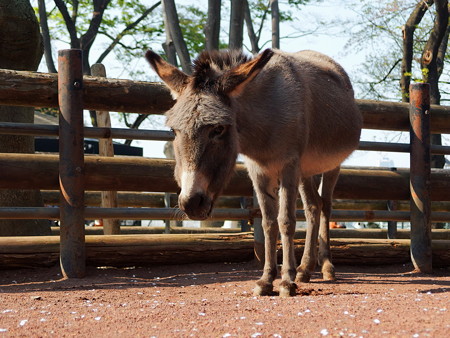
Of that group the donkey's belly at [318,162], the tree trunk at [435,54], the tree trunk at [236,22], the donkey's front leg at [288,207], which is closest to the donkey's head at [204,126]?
the donkey's front leg at [288,207]

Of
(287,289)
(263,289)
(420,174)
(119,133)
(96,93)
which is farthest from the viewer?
(420,174)

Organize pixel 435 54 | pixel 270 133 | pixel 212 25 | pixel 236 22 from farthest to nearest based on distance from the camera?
pixel 435 54
pixel 212 25
pixel 236 22
pixel 270 133

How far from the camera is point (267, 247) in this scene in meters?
5.54

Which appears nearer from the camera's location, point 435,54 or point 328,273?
point 328,273

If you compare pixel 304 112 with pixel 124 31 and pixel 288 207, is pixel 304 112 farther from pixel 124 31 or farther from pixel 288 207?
pixel 124 31

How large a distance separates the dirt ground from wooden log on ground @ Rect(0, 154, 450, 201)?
93 cm

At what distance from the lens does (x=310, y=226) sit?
6.45m

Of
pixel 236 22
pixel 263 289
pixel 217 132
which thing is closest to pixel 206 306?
pixel 263 289

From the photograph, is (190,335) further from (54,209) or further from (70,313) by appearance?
(54,209)

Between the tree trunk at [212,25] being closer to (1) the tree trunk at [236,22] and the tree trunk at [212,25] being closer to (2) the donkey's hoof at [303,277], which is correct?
(1) the tree trunk at [236,22]

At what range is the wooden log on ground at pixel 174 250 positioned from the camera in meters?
6.42

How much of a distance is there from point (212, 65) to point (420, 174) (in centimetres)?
359

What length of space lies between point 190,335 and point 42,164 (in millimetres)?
3661

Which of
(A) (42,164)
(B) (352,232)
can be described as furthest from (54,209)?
(B) (352,232)
